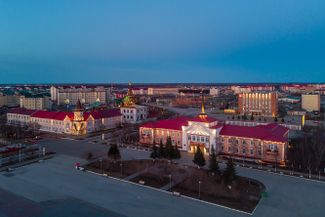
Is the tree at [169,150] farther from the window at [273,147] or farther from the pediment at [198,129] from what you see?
the window at [273,147]

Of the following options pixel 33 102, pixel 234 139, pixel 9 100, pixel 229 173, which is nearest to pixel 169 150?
pixel 229 173

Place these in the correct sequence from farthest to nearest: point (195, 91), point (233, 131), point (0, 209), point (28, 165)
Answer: point (195, 91)
point (233, 131)
point (28, 165)
point (0, 209)

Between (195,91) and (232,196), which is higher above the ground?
(195,91)

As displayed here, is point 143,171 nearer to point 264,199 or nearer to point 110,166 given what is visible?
point 110,166

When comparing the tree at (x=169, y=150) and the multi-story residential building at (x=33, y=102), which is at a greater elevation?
the multi-story residential building at (x=33, y=102)

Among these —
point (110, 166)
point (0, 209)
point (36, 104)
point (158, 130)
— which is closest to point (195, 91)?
point (36, 104)

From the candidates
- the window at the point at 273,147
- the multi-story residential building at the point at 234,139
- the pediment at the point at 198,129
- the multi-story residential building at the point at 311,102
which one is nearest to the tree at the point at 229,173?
the multi-story residential building at the point at 234,139

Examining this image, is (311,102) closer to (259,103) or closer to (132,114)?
(259,103)

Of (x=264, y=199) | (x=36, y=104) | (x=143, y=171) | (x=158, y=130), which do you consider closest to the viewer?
(x=264, y=199)
